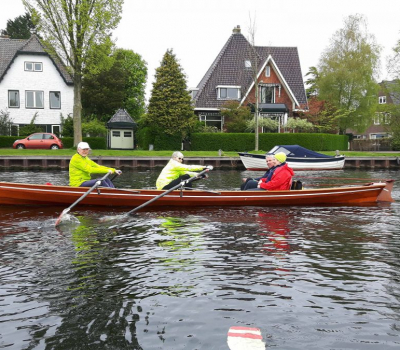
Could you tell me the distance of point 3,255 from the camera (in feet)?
26.8

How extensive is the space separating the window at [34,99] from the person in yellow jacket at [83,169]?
34186mm

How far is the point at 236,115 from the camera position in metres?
39.7

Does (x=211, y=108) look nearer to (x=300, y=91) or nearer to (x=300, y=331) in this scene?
(x=300, y=91)

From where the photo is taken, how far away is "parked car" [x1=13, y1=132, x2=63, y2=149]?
3650 cm

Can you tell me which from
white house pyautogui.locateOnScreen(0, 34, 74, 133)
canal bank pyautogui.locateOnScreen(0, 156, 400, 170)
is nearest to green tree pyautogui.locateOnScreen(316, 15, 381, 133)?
canal bank pyautogui.locateOnScreen(0, 156, 400, 170)

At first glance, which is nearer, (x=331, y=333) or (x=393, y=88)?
(x=331, y=333)

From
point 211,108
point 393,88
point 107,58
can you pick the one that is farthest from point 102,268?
point 393,88

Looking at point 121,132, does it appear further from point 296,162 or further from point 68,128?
point 296,162

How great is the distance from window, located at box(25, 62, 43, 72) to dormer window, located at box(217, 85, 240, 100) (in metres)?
17.8

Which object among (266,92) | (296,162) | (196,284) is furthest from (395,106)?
(196,284)

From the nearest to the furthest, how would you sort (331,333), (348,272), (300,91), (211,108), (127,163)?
1. (331,333)
2. (348,272)
3. (127,163)
4. (211,108)
5. (300,91)

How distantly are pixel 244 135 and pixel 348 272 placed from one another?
3071cm

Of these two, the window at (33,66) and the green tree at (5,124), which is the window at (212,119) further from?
the green tree at (5,124)

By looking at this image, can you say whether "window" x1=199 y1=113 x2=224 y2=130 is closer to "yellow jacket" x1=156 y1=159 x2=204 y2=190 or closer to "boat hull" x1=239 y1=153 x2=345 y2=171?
"boat hull" x1=239 y1=153 x2=345 y2=171
